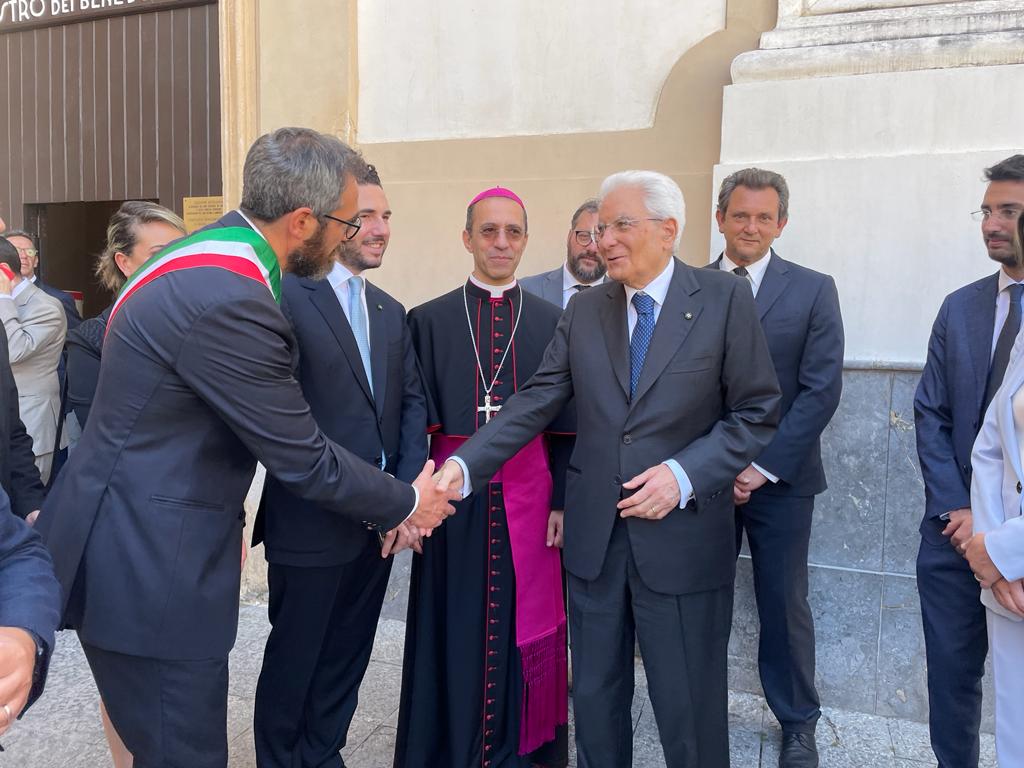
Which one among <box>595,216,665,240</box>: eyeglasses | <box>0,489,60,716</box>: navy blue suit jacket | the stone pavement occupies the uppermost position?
<box>595,216,665,240</box>: eyeglasses

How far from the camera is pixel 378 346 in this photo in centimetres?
297

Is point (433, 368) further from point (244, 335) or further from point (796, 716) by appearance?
point (796, 716)

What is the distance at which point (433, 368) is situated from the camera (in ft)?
10.7

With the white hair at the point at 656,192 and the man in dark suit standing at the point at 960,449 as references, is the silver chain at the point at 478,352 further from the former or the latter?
the man in dark suit standing at the point at 960,449

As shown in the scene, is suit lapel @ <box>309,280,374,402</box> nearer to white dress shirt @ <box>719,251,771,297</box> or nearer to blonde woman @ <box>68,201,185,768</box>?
blonde woman @ <box>68,201,185,768</box>

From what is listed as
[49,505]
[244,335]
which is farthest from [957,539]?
[49,505]

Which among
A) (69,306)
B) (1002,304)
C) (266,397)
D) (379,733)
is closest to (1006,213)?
(1002,304)

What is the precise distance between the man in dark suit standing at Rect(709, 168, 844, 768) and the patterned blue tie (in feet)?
4.47

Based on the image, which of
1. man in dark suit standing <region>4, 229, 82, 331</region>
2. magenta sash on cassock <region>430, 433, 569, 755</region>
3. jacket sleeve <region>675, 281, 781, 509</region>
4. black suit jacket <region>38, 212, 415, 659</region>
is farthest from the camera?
man in dark suit standing <region>4, 229, 82, 331</region>

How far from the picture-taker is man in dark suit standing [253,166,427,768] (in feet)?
9.16

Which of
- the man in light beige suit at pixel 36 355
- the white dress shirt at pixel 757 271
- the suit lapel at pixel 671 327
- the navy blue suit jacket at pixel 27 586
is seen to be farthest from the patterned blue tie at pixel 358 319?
the man in light beige suit at pixel 36 355

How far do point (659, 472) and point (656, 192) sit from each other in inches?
31.5

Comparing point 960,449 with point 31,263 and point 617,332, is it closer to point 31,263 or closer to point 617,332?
point 617,332

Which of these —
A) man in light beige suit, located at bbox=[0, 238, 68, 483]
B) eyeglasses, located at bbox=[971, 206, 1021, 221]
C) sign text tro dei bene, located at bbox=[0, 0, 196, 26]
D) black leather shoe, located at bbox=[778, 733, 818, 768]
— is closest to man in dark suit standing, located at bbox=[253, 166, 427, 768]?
black leather shoe, located at bbox=[778, 733, 818, 768]
